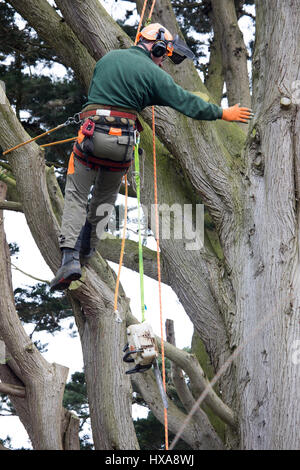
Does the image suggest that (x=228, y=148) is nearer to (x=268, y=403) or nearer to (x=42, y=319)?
(x=268, y=403)

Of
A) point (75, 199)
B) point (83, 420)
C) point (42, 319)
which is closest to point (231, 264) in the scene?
point (75, 199)

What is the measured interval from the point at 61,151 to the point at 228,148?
124 inches

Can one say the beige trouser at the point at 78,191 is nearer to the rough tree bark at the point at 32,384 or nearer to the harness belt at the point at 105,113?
the harness belt at the point at 105,113

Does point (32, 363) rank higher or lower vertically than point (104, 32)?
lower

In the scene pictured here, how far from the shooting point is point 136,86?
4527 mm

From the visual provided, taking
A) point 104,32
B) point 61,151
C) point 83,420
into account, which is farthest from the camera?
point 83,420

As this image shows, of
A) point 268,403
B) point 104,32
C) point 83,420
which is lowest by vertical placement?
point 83,420

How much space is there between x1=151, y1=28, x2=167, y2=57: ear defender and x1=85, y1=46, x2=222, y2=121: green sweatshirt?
9cm

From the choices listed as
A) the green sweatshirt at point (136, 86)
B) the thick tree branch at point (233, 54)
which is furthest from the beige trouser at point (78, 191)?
the thick tree branch at point (233, 54)

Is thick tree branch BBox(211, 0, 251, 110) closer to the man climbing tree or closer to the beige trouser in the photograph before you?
the man climbing tree

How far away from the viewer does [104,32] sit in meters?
5.79

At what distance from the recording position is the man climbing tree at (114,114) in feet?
14.9

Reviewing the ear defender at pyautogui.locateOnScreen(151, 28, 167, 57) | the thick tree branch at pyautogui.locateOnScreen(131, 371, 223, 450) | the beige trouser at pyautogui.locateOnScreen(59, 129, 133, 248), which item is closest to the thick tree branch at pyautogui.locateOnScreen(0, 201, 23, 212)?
the beige trouser at pyautogui.locateOnScreen(59, 129, 133, 248)

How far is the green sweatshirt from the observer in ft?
14.8
